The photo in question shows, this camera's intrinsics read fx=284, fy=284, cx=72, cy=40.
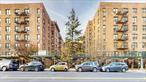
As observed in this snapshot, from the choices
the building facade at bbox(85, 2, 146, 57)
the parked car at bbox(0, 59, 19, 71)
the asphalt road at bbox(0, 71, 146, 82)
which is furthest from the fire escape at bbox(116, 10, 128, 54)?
the parked car at bbox(0, 59, 19, 71)

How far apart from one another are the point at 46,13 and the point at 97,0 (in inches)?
20.3

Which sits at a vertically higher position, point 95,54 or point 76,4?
point 76,4

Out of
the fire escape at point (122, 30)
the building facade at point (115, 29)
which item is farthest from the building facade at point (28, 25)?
the fire escape at point (122, 30)

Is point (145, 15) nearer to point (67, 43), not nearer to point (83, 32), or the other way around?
point (83, 32)

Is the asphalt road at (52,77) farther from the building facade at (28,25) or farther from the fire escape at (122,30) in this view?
the fire escape at (122,30)

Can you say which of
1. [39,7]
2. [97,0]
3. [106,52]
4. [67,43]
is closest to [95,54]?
[106,52]

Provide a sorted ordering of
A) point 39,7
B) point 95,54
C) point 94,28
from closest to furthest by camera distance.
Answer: point 94,28 < point 39,7 < point 95,54

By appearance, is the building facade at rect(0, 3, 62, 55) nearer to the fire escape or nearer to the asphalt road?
the asphalt road

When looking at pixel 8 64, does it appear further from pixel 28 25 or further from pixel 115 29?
pixel 115 29

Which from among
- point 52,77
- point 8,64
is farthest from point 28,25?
point 52,77

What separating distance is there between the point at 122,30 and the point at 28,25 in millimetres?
874

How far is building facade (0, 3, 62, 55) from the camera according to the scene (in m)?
2.54

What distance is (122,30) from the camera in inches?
104

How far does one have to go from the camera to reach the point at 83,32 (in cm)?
248
